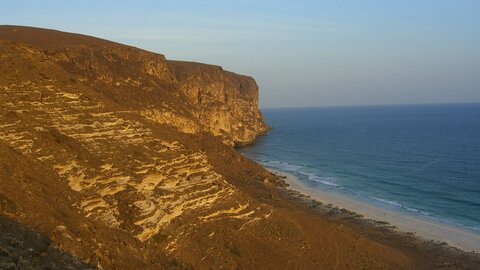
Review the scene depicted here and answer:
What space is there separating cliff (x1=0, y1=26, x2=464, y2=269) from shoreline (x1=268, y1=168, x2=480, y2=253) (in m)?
8.73

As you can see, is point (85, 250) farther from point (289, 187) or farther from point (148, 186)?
point (289, 187)

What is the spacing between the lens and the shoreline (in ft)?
130

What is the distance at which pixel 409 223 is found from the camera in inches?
1772

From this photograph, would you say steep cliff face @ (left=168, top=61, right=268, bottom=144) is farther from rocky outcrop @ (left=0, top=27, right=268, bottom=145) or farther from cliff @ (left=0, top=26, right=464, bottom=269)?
cliff @ (left=0, top=26, right=464, bottom=269)

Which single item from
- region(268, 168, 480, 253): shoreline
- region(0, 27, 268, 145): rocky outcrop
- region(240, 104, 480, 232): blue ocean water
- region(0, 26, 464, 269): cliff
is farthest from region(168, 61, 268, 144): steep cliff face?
region(0, 26, 464, 269): cliff

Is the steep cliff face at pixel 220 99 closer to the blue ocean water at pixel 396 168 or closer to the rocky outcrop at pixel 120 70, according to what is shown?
the blue ocean water at pixel 396 168

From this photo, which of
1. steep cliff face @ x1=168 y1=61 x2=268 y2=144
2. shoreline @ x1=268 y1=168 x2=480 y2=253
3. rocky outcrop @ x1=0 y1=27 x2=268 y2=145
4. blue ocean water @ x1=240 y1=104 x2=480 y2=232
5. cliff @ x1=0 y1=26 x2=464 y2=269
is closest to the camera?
cliff @ x1=0 y1=26 x2=464 y2=269

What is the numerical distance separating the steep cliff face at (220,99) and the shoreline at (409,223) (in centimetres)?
3133

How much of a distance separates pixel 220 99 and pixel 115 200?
8382 cm

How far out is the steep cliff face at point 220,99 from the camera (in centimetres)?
8925

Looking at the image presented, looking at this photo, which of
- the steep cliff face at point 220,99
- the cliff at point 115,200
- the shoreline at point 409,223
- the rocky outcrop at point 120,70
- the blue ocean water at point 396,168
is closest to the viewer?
the cliff at point 115,200

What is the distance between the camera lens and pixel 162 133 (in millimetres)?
26375

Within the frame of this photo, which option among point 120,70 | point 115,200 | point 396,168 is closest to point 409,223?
point 396,168

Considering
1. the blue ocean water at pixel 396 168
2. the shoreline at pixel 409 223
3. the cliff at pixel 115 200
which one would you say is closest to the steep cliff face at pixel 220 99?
the blue ocean water at pixel 396 168
